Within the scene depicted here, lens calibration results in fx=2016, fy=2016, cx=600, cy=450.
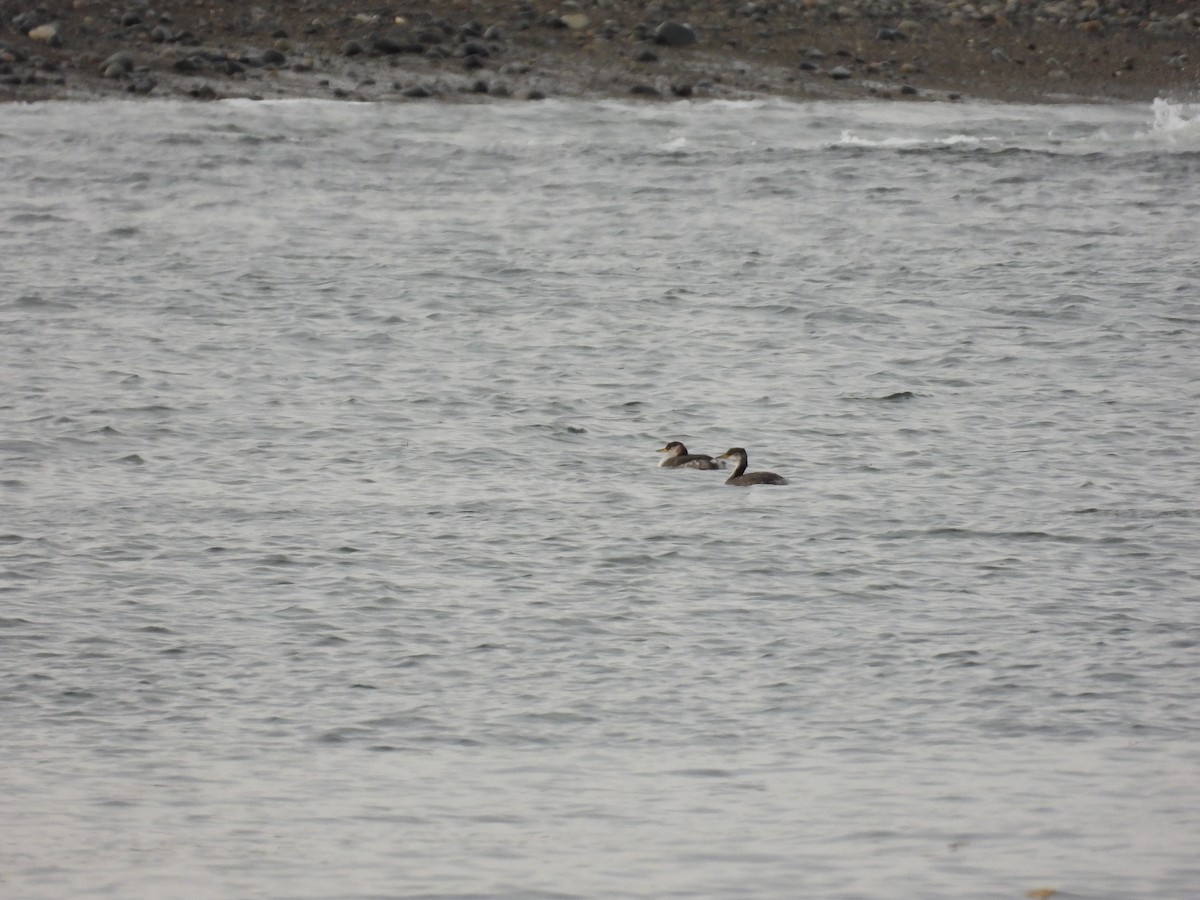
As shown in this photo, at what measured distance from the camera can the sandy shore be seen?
108ft

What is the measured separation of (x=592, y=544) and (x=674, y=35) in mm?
23768

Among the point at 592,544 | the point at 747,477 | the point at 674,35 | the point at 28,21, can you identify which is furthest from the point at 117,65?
the point at 592,544

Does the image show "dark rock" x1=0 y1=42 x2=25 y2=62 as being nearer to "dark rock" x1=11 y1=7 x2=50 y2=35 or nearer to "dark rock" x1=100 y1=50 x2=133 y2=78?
"dark rock" x1=11 y1=7 x2=50 y2=35

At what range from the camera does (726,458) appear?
15.1 m

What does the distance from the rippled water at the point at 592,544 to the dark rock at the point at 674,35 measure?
861 cm

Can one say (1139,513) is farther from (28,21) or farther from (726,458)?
(28,21)

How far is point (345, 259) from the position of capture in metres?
23.8

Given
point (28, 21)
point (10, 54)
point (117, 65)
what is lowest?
point (117, 65)

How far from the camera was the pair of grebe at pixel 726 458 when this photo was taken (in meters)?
14.4

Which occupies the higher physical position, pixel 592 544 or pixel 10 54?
pixel 10 54

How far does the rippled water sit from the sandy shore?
5.73 meters

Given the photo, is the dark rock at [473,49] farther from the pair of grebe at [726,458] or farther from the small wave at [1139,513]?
the small wave at [1139,513]

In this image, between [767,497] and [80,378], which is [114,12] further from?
[767,497]

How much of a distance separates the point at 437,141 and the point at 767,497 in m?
17.4
